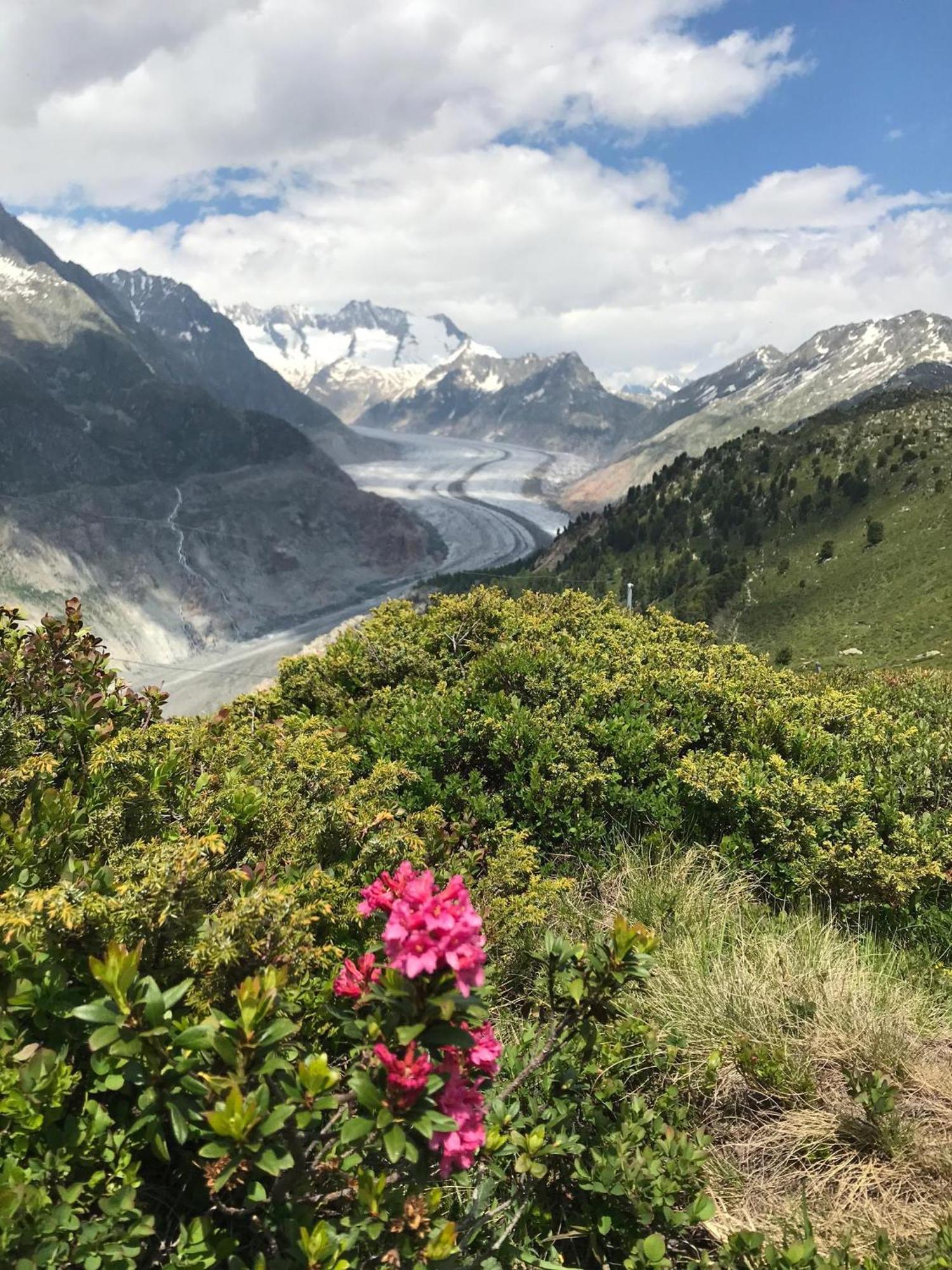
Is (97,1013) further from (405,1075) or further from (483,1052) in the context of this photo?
(483,1052)

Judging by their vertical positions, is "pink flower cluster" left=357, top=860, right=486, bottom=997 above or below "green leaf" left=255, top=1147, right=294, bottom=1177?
above

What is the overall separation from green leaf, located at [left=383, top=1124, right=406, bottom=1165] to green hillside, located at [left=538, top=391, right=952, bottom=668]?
60083 millimetres

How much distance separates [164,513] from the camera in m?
147

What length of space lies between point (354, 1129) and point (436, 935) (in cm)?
66

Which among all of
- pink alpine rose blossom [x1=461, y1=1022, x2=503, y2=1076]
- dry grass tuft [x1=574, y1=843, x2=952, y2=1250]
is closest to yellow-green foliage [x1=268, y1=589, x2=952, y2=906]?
dry grass tuft [x1=574, y1=843, x2=952, y2=1250]

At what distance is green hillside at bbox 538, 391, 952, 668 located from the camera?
67.9 metres

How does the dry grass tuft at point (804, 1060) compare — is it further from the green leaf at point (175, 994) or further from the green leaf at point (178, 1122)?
the green leaf at point (175, 994)

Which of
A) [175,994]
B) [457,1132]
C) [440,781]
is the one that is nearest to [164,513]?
[440,781]

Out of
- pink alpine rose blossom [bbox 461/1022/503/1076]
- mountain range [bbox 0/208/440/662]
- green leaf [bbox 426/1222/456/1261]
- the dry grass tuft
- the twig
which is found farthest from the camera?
mountain range [bbox 0/208/440/662]

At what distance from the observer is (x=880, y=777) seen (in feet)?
23.8

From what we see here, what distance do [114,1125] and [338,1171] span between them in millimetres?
880

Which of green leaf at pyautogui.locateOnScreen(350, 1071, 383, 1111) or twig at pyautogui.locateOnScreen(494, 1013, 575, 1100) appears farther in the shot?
twig at pyautogui.locateOnScreen(494, 1013, 575, 1100)

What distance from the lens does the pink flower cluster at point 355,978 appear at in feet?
10.4

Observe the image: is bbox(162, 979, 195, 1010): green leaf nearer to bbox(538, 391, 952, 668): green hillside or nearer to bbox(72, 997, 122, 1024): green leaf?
bbox(72, 997, 122, 1024): green leaf
